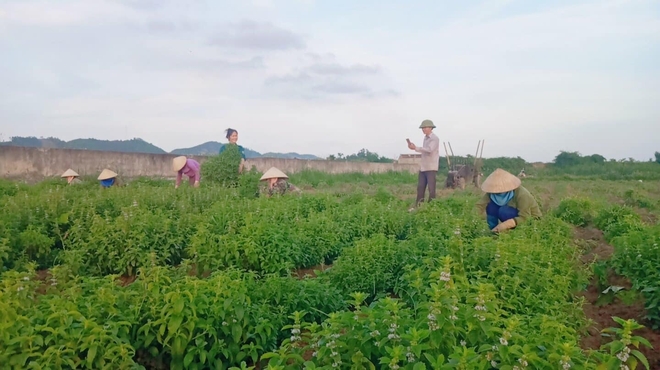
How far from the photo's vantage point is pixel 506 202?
7168 mm

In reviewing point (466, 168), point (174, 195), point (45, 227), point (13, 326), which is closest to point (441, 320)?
point (13, 326)

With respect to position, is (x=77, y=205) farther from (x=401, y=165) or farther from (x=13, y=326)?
(x=401, y=165)

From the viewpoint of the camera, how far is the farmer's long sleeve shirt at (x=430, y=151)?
10.8 meters

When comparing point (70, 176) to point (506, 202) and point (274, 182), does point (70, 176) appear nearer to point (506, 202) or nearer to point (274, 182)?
point (274, 182)

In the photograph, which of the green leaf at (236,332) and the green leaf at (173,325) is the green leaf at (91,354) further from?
the green leaf at (236,332)

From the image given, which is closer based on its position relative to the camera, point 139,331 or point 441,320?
point 441,320

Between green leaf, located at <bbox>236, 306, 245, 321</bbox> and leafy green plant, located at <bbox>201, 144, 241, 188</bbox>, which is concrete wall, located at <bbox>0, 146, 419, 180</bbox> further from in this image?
green leaf, located at <bbox>236, 306, 245, 321</bbox>

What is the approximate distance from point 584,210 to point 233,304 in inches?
354

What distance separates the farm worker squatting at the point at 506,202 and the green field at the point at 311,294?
389mm

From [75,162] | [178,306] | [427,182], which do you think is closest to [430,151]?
[427,182]

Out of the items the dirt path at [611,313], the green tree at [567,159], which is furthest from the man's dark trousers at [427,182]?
the green tree at [567,159]

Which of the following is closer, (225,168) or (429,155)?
(429,155)

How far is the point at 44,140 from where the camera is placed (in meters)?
19.1

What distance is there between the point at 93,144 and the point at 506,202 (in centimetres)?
2305
